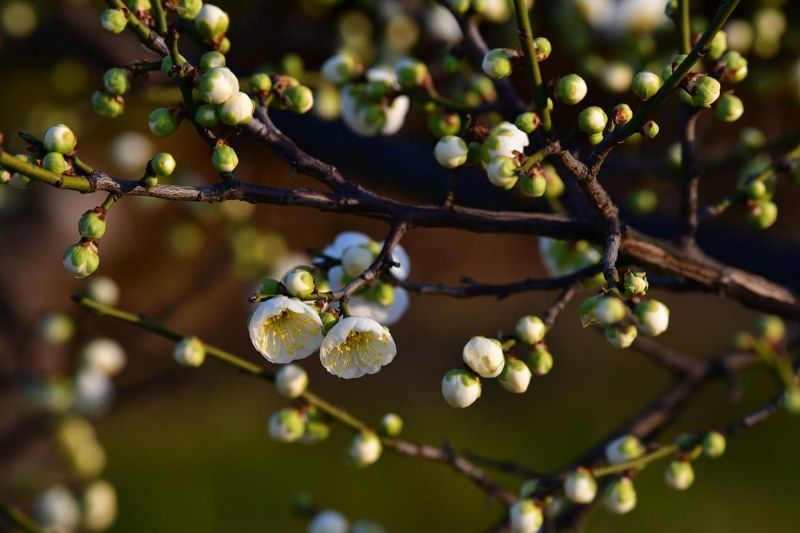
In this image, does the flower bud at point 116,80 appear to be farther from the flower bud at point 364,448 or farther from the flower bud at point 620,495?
the flower bud at point 620,495

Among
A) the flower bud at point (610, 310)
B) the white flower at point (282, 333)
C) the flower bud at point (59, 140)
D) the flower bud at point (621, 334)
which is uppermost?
the flower bud at point (610, 310)

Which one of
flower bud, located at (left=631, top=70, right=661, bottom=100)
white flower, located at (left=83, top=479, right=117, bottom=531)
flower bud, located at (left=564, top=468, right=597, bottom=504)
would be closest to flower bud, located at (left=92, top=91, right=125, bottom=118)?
flower bud, located at (left=631, top=70, right=661, bottom=100)

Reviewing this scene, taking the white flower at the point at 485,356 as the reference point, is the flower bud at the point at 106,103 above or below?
below

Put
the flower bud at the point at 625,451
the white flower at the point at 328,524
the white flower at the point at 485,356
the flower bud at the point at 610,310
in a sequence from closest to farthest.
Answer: the flower bud at the point at 610,310
the white flower at the point at 485,356
the flower bud at the point at 625,451
the white flower at the point at 328,524

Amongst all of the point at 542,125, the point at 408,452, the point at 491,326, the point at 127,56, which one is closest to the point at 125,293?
the point at 491,326

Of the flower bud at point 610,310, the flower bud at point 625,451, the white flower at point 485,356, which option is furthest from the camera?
the flower bud at point 625,451

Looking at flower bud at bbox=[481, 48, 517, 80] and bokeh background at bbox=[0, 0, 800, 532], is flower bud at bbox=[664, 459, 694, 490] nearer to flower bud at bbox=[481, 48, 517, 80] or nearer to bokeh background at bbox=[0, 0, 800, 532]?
bokeh background at bbox=[0, 0, 800, 532]

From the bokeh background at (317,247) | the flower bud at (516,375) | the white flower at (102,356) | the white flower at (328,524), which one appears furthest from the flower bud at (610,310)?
the white flower at (102,356)

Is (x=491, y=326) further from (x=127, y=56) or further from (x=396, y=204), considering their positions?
(x=396, y=204)
